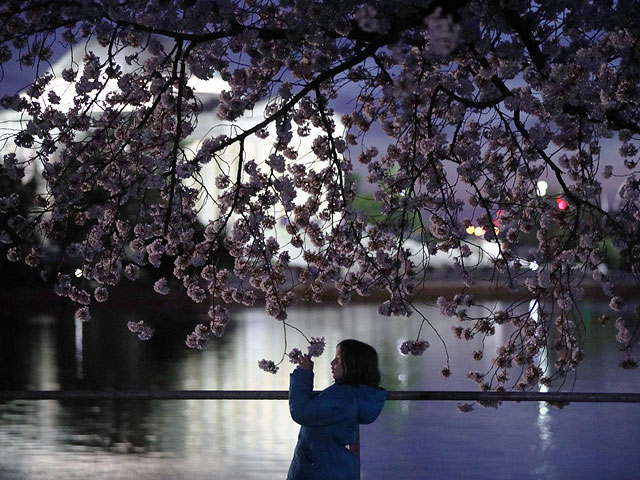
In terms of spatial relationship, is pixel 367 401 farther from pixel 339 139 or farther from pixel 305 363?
pixel 339 139

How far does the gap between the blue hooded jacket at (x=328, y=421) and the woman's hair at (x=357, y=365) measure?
30 mm

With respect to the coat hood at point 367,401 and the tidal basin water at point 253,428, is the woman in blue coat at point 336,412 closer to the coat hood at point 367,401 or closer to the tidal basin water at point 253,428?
the coat hood at point 367,401

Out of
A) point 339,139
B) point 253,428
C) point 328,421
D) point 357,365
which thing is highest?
point 339,139

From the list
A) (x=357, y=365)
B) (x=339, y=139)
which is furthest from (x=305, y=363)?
(x=339, y=139)

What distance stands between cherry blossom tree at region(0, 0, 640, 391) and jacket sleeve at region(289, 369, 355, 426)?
1.80 metres

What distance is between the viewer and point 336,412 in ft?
14.1

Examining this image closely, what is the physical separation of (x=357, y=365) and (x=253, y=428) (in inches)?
251

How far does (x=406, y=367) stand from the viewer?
16391 millimetres

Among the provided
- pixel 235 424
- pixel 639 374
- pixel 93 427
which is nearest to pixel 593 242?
pixel 235 424

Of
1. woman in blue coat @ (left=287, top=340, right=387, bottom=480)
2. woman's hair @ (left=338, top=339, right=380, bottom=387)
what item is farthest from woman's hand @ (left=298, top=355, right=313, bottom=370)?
woman's hair @ (left=338, top=339, right=380, bottom=387)

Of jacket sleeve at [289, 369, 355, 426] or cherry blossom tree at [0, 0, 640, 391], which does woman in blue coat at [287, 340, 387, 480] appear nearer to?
jacket sleeve at [289, 369, 355, 426]

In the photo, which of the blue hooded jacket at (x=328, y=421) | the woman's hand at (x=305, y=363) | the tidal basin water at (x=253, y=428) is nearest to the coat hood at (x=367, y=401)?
the blue hooded jacket at (x=328, y=421)

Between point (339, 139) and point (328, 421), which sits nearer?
point (328, 421)

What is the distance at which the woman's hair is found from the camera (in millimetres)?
4355
